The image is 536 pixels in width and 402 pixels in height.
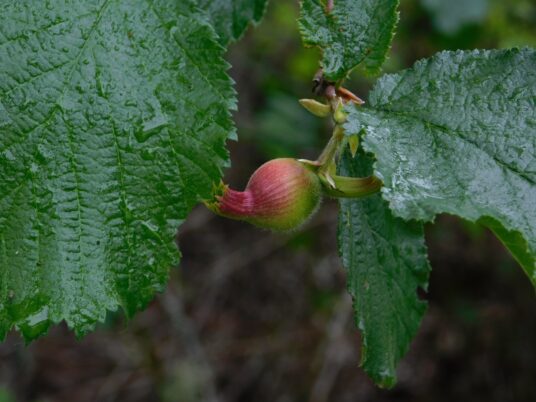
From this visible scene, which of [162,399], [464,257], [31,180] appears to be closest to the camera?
[31,180]

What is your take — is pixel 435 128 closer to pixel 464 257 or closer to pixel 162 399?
pixel 162 399

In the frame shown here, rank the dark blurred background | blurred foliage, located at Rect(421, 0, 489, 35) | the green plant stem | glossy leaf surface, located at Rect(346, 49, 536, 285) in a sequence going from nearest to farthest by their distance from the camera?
glossy leaf surface, located at Rect(346, 49, 536, 285), the green plant stem, blurred foliage, located at Rect(421, 0, 489, 35), the dark blurred background

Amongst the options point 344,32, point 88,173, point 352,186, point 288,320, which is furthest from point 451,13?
point 88,173

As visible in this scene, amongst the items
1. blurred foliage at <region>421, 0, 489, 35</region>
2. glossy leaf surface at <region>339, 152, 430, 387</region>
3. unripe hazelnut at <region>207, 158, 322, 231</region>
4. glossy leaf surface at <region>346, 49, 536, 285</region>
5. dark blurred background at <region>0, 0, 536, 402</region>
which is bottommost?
dark blurred background at <region>0, 0, 536, 402</region>

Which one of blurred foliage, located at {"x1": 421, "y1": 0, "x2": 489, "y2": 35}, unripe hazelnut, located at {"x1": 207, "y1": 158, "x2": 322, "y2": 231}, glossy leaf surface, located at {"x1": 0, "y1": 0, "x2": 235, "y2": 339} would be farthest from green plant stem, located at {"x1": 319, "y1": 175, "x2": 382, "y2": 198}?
blurred foliage, located at {"x1": 421, "y1": 0, "x2": 489, "y2": 35}

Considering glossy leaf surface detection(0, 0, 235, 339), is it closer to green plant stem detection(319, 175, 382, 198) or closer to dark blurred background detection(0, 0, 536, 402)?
green plant stem detection(319, 175, 382, 198)

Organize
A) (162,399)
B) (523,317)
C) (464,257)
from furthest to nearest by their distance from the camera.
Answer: (464,257) → (523,317) → (162,399)

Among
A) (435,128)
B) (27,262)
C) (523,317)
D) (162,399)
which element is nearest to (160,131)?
(27,262)
